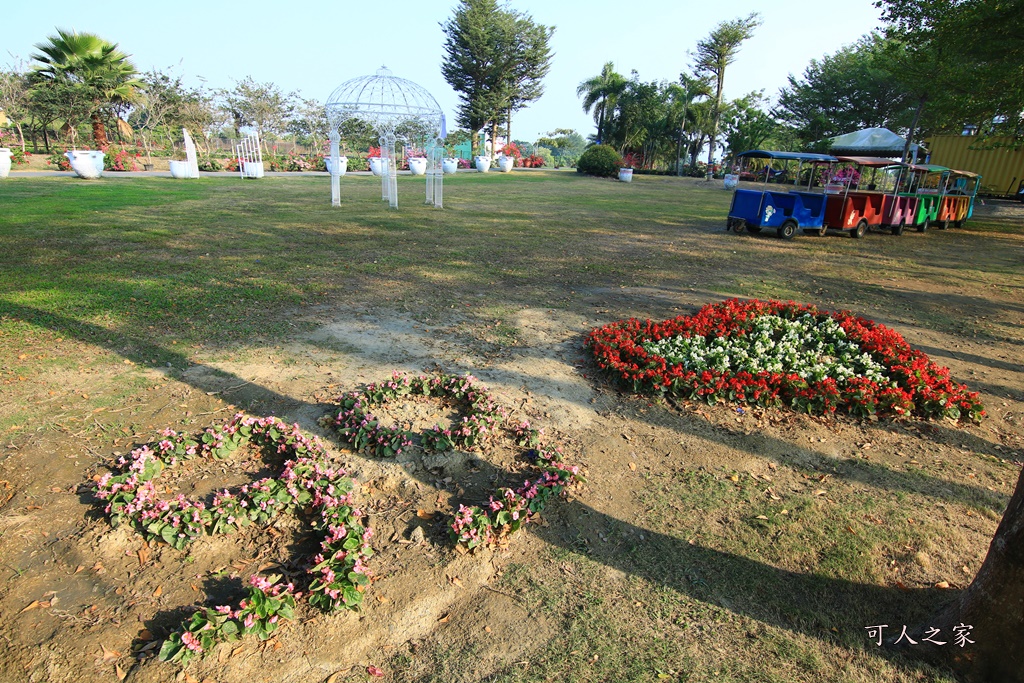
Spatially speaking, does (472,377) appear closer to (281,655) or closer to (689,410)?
(689,410)

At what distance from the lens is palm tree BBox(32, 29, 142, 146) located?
24.4m

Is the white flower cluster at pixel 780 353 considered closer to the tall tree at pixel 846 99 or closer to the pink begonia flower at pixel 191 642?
the pink begonia flower at pixel 191 642

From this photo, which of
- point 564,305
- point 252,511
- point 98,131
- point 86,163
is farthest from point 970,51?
point 98,131

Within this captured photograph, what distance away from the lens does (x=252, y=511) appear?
2.99 m

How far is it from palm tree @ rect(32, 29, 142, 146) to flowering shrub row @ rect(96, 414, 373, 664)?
28708mm

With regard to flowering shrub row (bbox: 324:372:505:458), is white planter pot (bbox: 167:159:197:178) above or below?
above

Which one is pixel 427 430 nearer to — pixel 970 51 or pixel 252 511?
pixel 252 511

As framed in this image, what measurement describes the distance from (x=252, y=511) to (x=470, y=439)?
4.45 ft

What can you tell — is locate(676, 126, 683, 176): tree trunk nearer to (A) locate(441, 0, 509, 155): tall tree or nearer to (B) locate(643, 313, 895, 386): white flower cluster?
(A) locate(441, 0, 509, 155): tall tree

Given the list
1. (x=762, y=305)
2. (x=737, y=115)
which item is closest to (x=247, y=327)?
(x=762, y=305)

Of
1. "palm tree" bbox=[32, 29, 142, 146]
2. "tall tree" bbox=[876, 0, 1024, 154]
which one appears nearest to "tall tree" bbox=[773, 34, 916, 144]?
"tall tree" bbox=[876, 0, 1024, 154]

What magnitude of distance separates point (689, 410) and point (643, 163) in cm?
4361

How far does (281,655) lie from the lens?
7.48 feet

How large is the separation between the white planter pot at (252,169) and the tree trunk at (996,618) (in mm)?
24609
